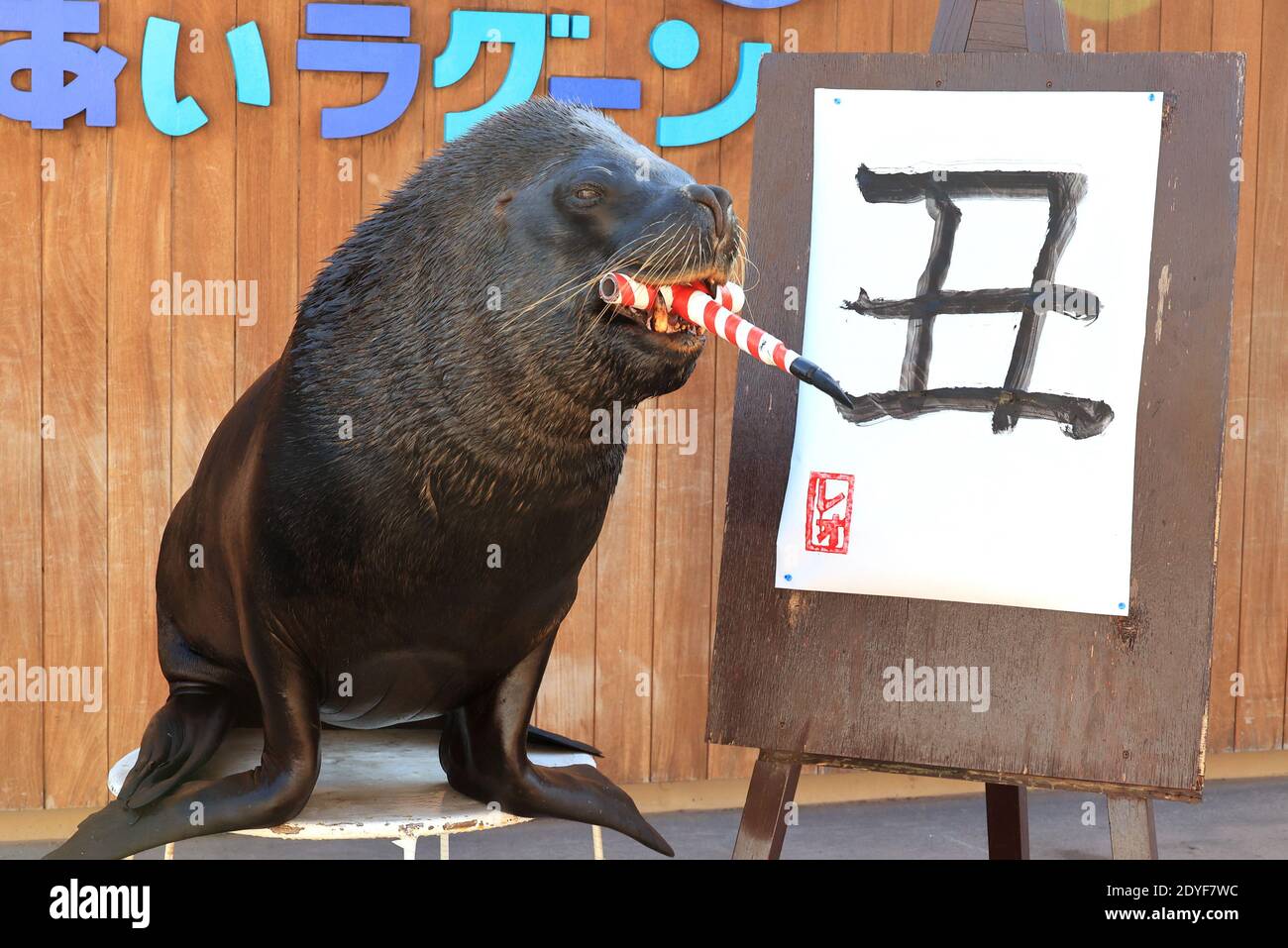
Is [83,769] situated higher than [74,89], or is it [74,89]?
[74,89]

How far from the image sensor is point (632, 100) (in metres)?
3.84

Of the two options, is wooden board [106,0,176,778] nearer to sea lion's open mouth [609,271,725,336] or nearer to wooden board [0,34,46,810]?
wooden board [0,34,46,810]

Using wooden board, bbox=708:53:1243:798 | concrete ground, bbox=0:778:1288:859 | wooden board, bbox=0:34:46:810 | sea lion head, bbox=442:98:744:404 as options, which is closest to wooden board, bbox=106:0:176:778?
wooden board, bbox=0:34:46:810

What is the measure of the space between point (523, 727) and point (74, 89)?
7.94 feet

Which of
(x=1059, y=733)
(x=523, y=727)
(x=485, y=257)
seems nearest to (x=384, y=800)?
(x=523, y=727)

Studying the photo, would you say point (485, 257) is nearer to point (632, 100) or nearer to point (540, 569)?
point (540, 569)

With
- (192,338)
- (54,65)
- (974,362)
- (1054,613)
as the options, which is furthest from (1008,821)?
(54,65)

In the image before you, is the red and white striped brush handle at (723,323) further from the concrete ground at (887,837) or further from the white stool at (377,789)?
the concrete ground at (887,837)

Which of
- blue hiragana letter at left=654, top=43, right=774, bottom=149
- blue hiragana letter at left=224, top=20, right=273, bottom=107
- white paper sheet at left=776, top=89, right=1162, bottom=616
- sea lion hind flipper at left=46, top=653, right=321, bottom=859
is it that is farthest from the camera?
blue hiragana letter at left=654, top=43, right=774, bottom=149

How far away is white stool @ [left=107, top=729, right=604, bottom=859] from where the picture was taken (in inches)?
71.9

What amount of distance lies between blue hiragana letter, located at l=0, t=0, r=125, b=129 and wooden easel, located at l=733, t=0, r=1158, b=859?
7.04ft

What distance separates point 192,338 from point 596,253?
2.34 meters

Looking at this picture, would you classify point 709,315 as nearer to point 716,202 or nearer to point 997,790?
point 716,202

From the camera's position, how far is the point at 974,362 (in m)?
2.45
